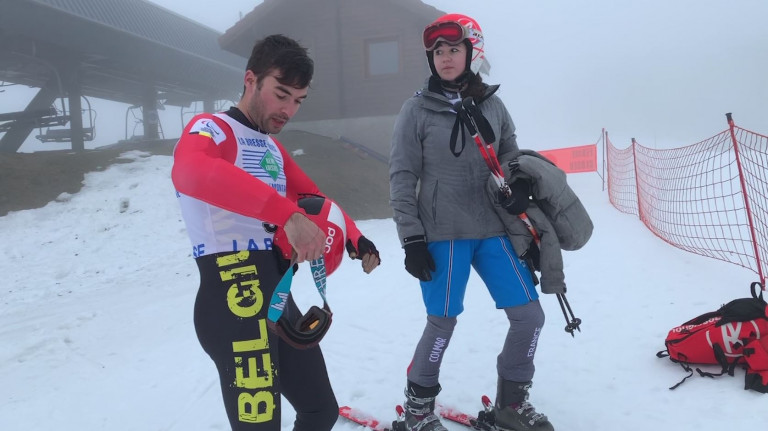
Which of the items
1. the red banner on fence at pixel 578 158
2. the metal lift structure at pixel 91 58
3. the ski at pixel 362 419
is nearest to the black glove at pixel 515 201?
the ski at pixel 362 419

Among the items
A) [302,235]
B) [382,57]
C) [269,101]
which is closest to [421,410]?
[302,235]

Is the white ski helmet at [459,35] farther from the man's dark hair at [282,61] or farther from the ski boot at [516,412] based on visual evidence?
the ski boot at [516,412]

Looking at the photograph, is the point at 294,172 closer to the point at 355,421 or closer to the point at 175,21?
the point at 355,421

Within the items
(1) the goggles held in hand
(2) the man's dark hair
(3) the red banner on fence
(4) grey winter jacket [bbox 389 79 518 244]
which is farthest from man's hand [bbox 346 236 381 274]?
(3) the red banner on fence

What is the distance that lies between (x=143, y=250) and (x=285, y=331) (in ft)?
25.7

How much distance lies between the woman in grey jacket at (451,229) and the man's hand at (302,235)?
1082 mm

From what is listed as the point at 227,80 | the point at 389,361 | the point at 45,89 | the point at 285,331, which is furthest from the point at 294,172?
the point at 227,80

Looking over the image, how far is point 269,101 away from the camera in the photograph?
187 cm

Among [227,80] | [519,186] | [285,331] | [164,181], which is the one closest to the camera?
[285,331]

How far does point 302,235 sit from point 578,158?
17.5 m

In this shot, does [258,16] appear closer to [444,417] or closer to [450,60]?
[450,60]

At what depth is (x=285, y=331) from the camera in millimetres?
1736

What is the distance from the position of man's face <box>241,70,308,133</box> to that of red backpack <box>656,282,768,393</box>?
10.0 feet

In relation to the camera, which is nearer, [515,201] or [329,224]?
[329,224]
